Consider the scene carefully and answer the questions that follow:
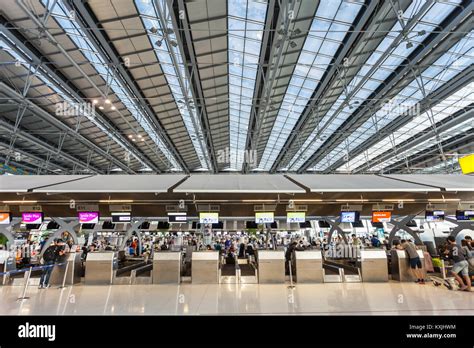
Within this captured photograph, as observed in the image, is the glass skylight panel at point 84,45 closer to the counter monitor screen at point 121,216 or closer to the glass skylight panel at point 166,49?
the glass skylight panel at point 166,49

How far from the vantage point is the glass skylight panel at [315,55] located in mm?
10195

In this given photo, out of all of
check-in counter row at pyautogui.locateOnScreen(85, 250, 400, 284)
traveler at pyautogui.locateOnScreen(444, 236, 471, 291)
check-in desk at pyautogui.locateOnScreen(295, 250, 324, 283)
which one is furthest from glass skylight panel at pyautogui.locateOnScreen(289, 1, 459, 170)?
check-in desk at pyautogui.locateOnScreen(295, 250, 324, 283)

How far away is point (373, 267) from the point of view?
994 centimetres

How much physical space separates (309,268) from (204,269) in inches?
142

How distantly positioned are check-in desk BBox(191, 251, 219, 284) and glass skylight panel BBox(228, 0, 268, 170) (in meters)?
7.68

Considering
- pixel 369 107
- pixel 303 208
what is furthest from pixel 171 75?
pixel 369 107

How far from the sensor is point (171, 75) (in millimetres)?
14430

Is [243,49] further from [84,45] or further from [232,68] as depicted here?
[84,45]

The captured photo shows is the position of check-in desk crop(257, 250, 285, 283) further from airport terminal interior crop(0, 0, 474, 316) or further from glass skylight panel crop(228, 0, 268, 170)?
glass skylight panel crop(228, 0, 268, 170)

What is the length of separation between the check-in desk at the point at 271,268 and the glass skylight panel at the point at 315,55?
7801 millimetres

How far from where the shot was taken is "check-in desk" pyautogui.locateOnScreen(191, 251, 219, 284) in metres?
9.80

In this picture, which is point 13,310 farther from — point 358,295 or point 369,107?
point 369,107

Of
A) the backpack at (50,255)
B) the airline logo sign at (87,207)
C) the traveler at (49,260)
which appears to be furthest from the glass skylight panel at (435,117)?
the backpack at (50,255)
